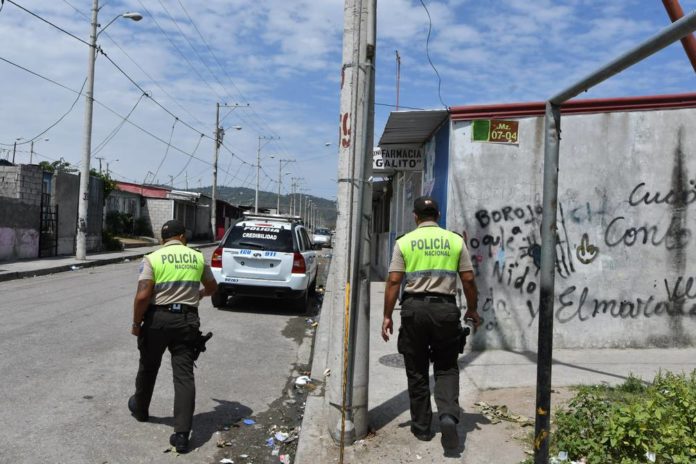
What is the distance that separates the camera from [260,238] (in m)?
11.2

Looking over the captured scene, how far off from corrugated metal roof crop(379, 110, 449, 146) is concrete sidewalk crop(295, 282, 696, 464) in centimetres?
313

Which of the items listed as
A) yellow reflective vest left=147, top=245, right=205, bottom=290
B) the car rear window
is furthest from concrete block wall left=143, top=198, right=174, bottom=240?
yellow reflective vest left=147, top=245, right=205, bottom=290

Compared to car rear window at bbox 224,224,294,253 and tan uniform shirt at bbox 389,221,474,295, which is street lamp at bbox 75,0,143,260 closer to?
car rear window at bbox 224,224,294,253

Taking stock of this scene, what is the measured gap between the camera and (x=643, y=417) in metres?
3.73

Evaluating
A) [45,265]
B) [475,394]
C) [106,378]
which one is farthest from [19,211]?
[475,394]

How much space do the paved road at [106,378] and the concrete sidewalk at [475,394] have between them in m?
0.77

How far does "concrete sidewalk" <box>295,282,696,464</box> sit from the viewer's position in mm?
4387

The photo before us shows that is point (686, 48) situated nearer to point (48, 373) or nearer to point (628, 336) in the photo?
point (628, 336)

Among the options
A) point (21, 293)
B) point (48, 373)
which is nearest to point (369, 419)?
point (48, 373)

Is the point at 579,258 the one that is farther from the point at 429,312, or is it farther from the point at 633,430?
the point at 633,430

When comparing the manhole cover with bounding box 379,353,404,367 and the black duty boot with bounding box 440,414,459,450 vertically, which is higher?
the black duty boot with bounding box 440,414,459,450

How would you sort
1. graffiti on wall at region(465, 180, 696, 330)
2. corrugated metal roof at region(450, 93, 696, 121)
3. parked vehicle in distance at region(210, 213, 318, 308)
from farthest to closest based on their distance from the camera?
1. parked vehicle in distance at region(210, 213, 318, 308)
2. graffiti on wall at region(465, 180, 696, 330)
3. corrugated metal roof at region(450, 93, 696, 121)

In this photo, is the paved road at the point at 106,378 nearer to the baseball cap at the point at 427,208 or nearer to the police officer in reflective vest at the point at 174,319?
Result: the police officer in reflective vest at the point at 174,319

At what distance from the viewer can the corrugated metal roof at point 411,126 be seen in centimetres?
807
